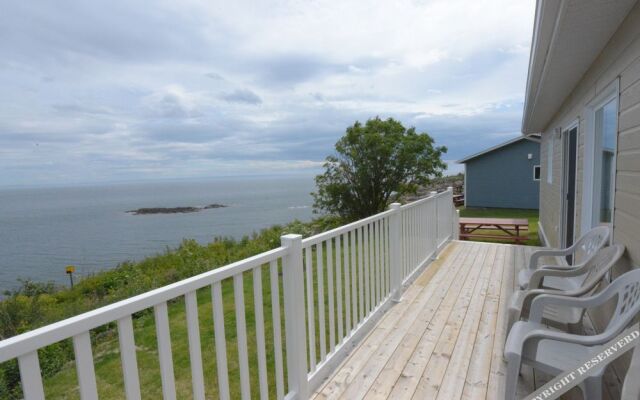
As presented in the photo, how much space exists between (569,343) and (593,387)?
28cm

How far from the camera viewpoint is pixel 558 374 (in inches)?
64.0

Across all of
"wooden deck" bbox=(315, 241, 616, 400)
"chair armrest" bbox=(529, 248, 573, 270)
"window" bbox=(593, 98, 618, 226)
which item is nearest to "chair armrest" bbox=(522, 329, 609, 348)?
"wooden deck" bbox=(315, 241, 616, 400)

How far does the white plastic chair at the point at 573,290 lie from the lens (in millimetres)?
2168

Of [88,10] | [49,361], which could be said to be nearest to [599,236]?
[49,361]

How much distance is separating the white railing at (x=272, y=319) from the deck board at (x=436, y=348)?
6.1 inches

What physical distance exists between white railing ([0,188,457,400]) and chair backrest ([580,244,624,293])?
5.03 feet

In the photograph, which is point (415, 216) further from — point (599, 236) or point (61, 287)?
point (61, 287)

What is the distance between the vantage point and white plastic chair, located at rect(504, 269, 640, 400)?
5.00 feet

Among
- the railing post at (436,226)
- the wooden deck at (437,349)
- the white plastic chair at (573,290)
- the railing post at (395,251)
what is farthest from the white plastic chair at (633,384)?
the railing post at (436,226)

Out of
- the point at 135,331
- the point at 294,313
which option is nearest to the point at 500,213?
the point at 135,331

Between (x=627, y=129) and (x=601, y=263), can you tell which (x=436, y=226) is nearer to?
(x=601, y=263)

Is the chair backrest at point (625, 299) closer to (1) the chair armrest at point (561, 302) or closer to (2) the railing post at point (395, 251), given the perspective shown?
(1) the chair armrest at point (561, 302)

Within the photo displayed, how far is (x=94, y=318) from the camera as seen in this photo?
98cm

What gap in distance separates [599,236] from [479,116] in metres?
17.3
